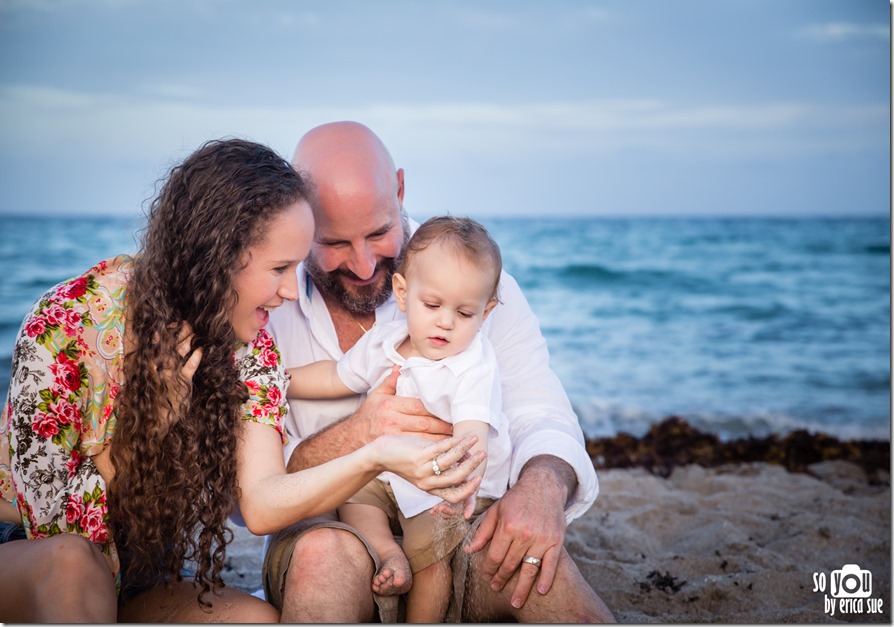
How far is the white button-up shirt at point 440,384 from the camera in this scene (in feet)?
8.82

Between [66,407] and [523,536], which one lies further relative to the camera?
[523,536]

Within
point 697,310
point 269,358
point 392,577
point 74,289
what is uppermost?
point 74,289

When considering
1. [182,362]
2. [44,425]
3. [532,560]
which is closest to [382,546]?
[532,560]

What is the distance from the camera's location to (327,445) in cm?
290

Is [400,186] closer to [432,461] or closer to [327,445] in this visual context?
[327,445]

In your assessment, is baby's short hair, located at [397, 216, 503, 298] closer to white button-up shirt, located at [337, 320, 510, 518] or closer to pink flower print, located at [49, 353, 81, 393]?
white button-up shirt, located at [337, 320, 510, 518]

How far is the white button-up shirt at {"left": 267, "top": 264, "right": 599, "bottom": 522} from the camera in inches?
125

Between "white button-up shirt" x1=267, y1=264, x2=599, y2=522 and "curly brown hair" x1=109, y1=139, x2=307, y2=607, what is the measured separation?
1.80ft

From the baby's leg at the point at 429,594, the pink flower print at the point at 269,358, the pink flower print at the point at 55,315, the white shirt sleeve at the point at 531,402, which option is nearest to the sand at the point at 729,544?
the white shirt sleeve at the point at 531,402

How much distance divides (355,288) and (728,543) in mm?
2297

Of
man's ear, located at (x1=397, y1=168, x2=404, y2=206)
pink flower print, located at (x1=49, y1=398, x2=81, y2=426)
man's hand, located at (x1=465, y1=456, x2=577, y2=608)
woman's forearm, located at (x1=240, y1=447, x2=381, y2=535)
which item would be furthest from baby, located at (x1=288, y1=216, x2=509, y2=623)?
pink flower print, located at (x1=49, y1=398, x2=81, y2=426)

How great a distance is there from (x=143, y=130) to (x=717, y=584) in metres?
14.2

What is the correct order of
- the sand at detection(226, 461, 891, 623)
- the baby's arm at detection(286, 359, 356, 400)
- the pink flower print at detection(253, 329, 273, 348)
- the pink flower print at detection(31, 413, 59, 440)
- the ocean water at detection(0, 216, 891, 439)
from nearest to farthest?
1. the pink flower print at detection(31, 413, 59, 440)
2. the pink flower print at detection(253, 329, 273, 348)
3. the baby's arm at detection(286, 359, 356, 400)
4. the sand at detection(226, 461, 891, 623)
5. the ocean water at detection(0, 216, 891, 439)

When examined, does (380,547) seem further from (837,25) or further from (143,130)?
(837,25)
